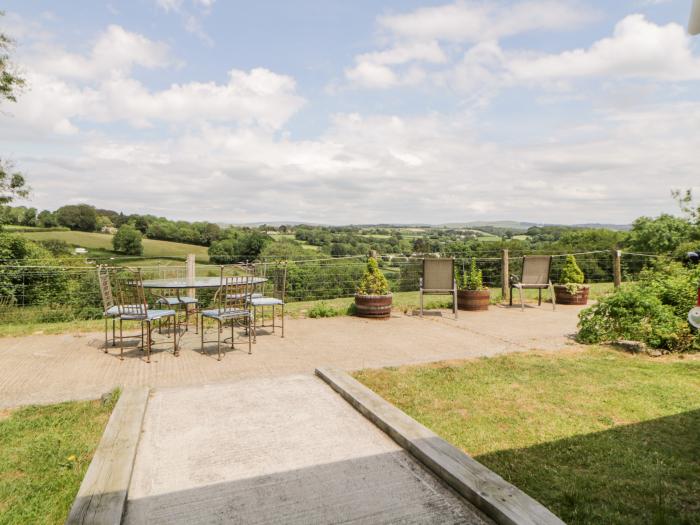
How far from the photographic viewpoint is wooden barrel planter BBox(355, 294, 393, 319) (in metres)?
7.76

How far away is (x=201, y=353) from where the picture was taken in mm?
5336

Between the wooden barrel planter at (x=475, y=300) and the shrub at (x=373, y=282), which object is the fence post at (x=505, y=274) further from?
the shrub at (x=373, y=282)

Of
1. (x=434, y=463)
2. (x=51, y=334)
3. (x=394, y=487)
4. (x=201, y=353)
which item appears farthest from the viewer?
(x=51, y=334)

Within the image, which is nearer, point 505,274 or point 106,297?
point 106,297

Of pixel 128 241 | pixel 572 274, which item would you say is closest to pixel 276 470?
pixel 572 274

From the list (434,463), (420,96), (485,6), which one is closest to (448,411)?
(434,463)

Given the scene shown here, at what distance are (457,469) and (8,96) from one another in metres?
19.9

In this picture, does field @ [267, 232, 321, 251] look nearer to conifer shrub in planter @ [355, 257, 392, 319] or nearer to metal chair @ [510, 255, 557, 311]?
conifer shrub in planter @ [355, 257, 392, 319]

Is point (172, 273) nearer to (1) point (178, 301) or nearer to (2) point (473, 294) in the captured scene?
(1) point (178, 301)

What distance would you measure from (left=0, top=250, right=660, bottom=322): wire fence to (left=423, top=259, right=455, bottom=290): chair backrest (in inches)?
13.6

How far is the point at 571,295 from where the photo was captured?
9609 millimetres

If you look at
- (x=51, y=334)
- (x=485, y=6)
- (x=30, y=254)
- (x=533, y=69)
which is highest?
(x=485, y=6)

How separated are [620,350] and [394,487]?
436 cm

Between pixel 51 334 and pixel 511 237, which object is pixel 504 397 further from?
pixel 511 237
